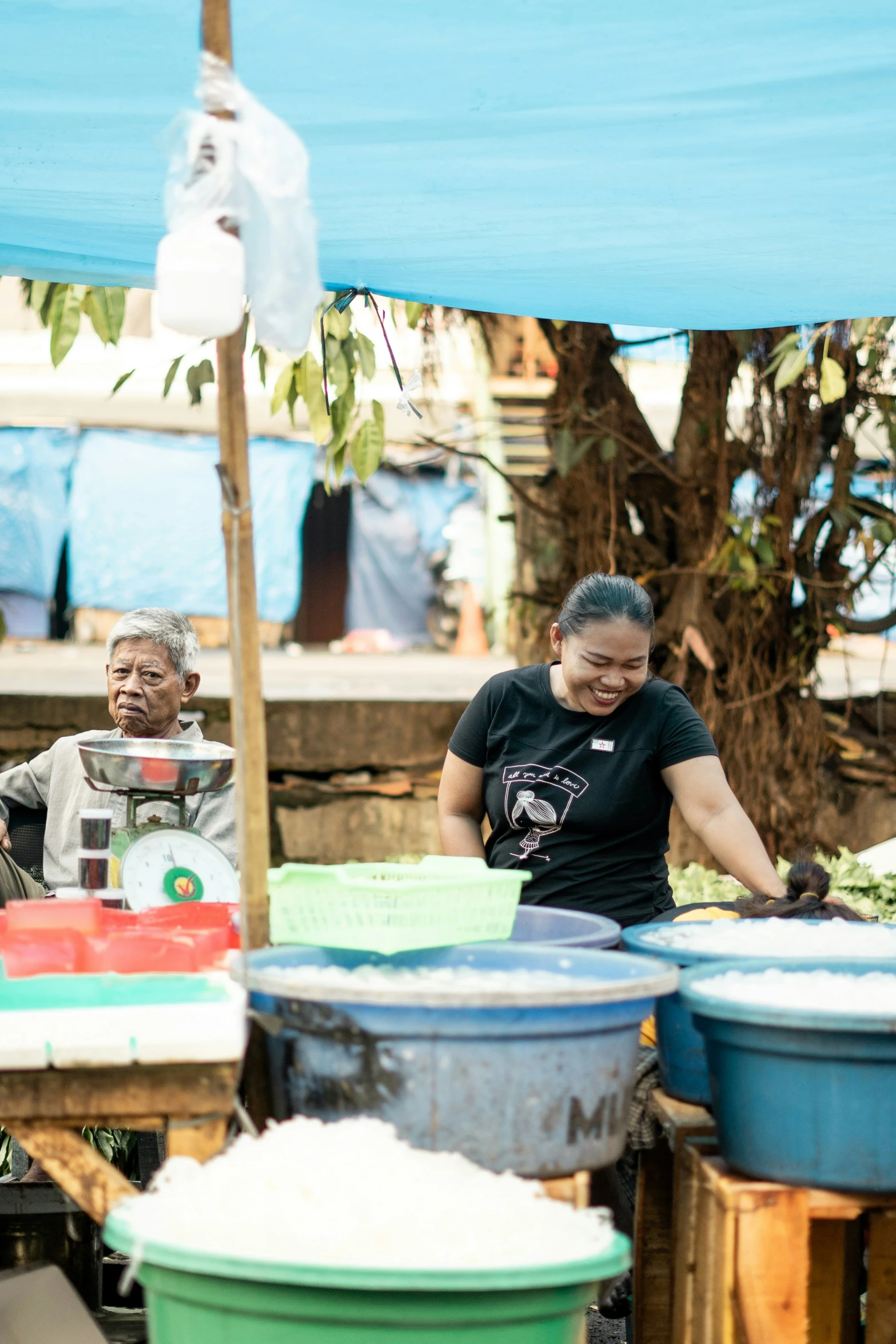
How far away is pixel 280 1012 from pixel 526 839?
1.32m

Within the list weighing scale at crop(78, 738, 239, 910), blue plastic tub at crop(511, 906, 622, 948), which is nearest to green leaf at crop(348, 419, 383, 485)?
weighing scale at crop(78, 738, 239, 910)

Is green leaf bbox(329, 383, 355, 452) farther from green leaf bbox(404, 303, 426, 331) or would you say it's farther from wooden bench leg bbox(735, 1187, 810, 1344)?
wooden bench leg bbox(735, 1187, 810, 1344)

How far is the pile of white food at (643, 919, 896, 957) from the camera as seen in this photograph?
7.43 feet

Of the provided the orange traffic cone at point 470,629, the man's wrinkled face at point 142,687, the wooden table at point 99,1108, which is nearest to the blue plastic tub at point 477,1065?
the wooden table at point 99,1108

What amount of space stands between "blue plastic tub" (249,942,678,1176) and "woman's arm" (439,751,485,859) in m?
1.42

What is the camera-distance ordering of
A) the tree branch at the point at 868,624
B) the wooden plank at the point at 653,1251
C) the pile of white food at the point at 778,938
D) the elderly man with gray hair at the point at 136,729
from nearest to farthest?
the pile of white food at the point at 778,938
the wooden plank at the point at 653,1251
the elderly man with gray hair at the point at 136,729
the tree branch at the point at 868,624

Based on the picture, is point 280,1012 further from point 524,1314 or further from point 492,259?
point 492,259

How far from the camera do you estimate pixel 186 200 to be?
1.82 metres

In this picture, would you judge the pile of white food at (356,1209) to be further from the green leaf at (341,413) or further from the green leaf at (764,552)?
the green leaf at (764,552)

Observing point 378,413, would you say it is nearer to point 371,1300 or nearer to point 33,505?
point 371,1300

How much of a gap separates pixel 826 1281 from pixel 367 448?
2.91 metres

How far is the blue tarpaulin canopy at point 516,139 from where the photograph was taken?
2.19 m

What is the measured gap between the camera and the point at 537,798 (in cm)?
303

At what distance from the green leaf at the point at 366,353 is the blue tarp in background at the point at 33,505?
23.4 feet
